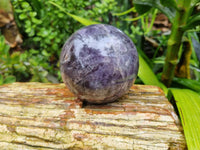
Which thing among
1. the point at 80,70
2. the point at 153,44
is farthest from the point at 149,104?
the point at 153,44

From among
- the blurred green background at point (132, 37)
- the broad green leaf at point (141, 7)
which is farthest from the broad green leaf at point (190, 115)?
the broad green leaf at point (141, 7)

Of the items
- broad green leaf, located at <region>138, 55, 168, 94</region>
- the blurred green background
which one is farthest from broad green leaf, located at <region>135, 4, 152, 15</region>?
broad green leaf, located at <region>138, 55, 168, 94</region>

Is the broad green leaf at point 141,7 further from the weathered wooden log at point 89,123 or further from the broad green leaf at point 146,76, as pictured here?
the weathered wooden log at point 89,123

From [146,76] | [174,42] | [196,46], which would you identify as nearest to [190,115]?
[146,76]

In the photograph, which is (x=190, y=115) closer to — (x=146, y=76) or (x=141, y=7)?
(x=146, y=76)

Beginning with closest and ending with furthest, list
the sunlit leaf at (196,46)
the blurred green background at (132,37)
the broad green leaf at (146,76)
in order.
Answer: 1. the blurred green background at (132,37)
2. the broad green leaf at (146,76)
3. the sunlit leaf at (196,46)

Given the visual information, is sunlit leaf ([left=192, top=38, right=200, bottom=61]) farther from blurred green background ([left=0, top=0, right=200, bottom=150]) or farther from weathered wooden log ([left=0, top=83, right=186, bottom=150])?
weathered wooden log ([left=0, top=83, right=186, bottom=150])
